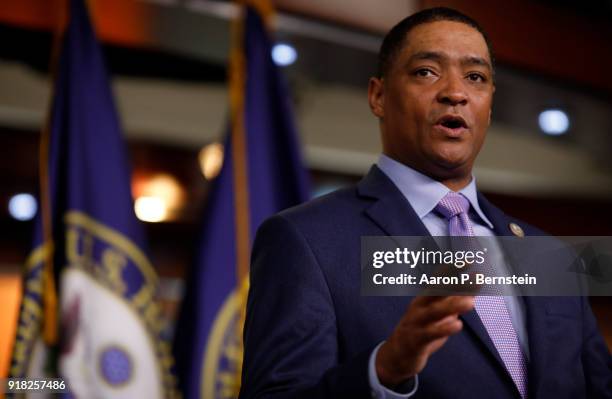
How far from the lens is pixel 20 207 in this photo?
148 inches

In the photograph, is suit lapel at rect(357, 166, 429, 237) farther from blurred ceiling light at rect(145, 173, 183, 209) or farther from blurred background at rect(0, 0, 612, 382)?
blurred ceiling light at rect(145, 173, 183, 209)

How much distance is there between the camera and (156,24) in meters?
2.55

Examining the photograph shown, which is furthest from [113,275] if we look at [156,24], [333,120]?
[333,120]

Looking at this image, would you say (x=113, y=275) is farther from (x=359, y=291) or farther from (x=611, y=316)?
(x=611, y=316)

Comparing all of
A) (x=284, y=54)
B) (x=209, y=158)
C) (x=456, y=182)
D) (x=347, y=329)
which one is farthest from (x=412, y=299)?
(x=209, y=158)

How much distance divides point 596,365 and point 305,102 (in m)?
2.98

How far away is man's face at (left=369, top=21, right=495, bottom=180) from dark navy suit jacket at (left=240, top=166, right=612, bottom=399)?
70 mm

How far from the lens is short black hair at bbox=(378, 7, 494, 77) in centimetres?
100

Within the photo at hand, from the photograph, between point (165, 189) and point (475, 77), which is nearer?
point (475, 77)

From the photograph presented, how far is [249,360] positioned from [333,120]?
137 inches

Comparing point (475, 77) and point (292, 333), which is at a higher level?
point (475, 77)

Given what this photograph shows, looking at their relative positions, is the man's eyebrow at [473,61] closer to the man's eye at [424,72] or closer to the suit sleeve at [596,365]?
the man's eye at [424,72]

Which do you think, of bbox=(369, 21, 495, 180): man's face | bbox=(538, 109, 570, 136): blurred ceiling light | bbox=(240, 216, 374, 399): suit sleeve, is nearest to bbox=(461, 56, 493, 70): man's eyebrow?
bbox=(369, 21, 495, 180): man's face

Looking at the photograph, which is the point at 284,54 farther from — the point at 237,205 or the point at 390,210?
the point at 390,210
